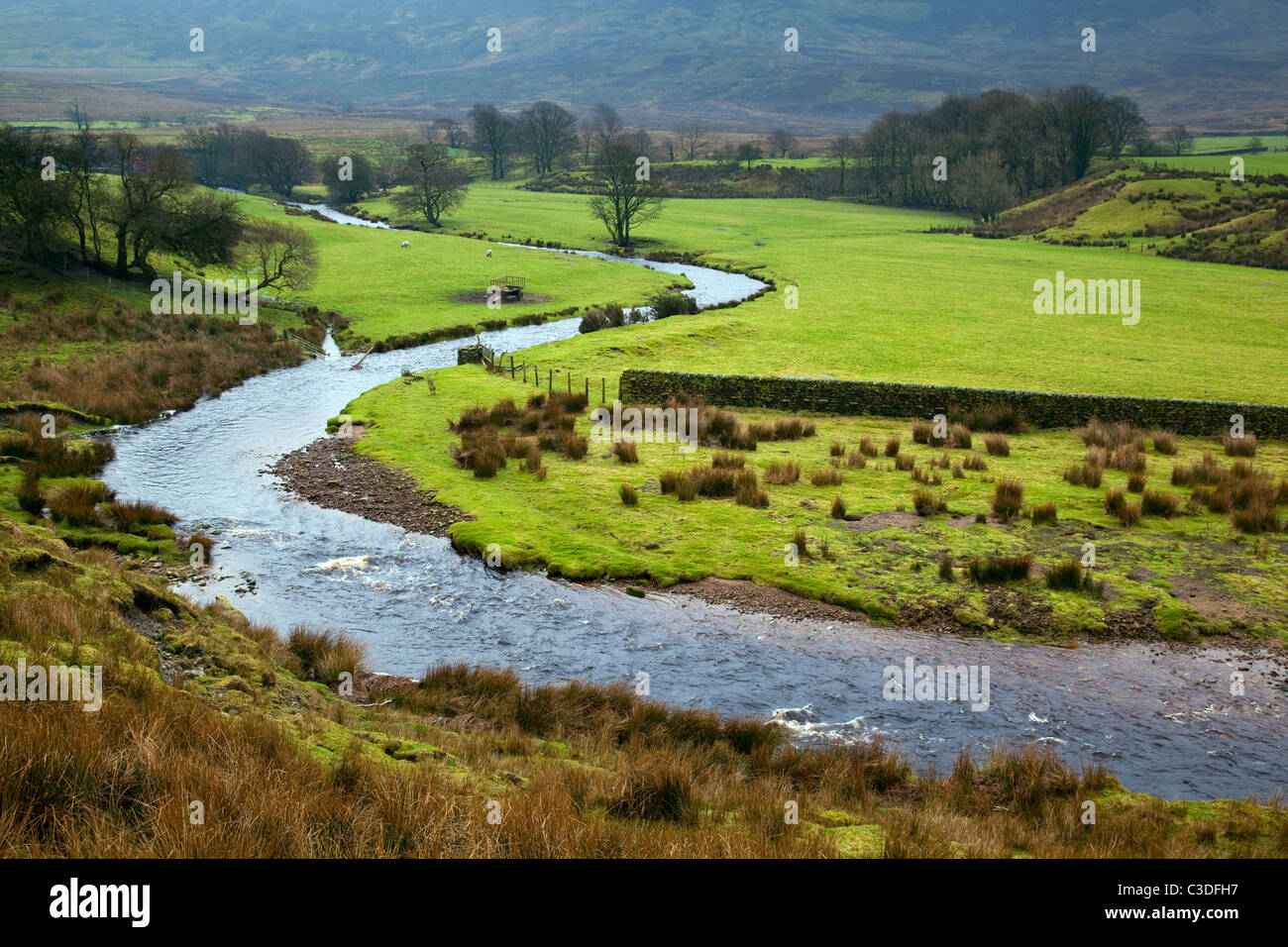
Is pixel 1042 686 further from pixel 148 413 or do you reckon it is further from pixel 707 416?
pixel 148 413

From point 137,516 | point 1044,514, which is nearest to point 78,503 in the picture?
point 137,516

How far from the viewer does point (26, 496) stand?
18.3 meters

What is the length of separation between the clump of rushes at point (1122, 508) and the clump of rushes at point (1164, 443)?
234 inches

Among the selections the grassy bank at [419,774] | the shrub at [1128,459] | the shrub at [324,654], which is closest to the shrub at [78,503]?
the grassy bank at [419,774]

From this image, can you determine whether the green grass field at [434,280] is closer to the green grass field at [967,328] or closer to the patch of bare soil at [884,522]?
the green grass field at [967,328]

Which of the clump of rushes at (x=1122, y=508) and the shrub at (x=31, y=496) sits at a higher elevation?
the shrub at (x=31, y=496)

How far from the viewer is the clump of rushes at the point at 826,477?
21.8 m

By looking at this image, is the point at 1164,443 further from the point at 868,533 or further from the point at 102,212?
the point at 102,212

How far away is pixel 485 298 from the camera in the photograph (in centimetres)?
5122

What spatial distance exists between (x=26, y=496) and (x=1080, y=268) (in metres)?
64.6

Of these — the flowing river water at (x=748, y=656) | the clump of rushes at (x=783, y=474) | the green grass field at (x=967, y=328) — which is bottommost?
the flowing river water at (x=748, y=656)

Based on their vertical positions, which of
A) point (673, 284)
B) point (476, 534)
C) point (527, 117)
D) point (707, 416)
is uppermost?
point (527, 117)

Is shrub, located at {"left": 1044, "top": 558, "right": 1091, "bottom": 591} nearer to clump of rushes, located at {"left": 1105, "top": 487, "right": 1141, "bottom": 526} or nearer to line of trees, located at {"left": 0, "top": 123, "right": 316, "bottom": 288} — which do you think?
clump of rushes, located at {"left": 1105, "top": 487, "right": 1141, "bottom": 526}
